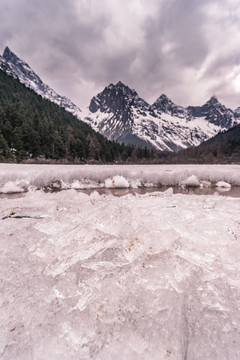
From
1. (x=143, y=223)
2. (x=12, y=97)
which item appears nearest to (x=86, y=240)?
(x=143, y=223)

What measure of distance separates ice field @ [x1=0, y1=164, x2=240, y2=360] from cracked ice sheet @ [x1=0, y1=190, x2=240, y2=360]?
0.01 meters

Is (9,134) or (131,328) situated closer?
(131,328)

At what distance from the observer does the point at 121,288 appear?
7.34 feet

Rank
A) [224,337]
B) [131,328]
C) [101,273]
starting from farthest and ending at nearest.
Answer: [101,273], [131,328], [224,337]

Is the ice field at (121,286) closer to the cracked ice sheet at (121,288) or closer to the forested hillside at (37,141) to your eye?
the cracked ice sheet at (121,288)

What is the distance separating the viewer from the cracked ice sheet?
1611 mm

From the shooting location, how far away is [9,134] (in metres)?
46.4

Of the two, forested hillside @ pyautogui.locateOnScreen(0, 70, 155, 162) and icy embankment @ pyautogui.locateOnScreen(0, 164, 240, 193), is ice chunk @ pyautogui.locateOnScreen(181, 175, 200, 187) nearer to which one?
icy embankment @ pyautogui.locateOnScreen(0, 164, 240, 193)

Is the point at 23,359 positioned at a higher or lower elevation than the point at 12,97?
lower

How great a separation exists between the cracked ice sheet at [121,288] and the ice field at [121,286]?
0.03ft

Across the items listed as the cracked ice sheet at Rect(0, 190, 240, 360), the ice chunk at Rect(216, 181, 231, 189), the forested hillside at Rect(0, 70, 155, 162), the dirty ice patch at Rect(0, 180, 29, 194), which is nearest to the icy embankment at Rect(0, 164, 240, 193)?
the ice chunk at Rect(216, 181, 231, 189)

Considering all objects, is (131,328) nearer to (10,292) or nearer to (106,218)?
(10,292)

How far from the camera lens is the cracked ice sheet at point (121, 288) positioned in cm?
161

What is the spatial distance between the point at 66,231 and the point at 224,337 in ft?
9.29
